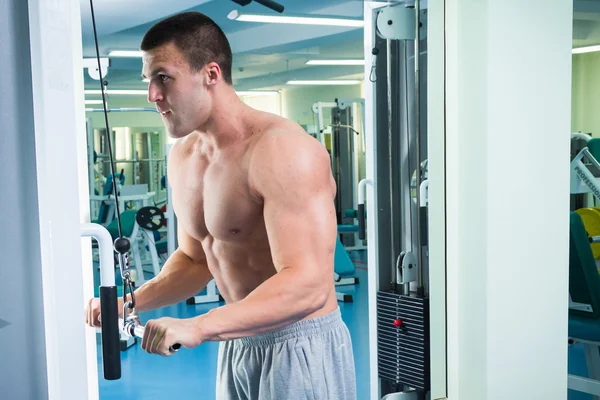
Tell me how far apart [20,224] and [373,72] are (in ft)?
5.07

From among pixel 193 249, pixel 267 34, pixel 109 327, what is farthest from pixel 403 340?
pixel 267 34

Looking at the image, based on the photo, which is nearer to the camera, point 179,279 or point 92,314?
point 92,314

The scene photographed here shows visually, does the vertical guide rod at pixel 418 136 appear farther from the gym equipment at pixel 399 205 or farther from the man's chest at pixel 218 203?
the man's chest at pixel 218 203

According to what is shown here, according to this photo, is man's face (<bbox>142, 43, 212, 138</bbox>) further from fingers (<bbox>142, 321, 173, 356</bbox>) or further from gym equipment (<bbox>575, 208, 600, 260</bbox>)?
gym equipment (<bbox>575, 208, 600, 260</bbox>)

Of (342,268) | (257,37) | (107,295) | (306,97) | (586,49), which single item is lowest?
(342,268)

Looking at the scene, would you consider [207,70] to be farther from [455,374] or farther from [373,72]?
[455,374]

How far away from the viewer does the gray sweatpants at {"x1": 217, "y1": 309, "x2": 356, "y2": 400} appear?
166 cm

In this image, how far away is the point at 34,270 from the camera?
0.99 meters

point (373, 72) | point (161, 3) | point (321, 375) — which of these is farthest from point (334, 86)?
point (321, 375)

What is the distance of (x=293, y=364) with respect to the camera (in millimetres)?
1671

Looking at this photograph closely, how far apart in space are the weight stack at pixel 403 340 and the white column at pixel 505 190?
0.13 m

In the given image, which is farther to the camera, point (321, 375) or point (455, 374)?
point (455, 374)

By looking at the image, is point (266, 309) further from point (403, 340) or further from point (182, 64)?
point (403, 340)

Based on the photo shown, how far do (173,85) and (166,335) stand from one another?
627 millimetres
